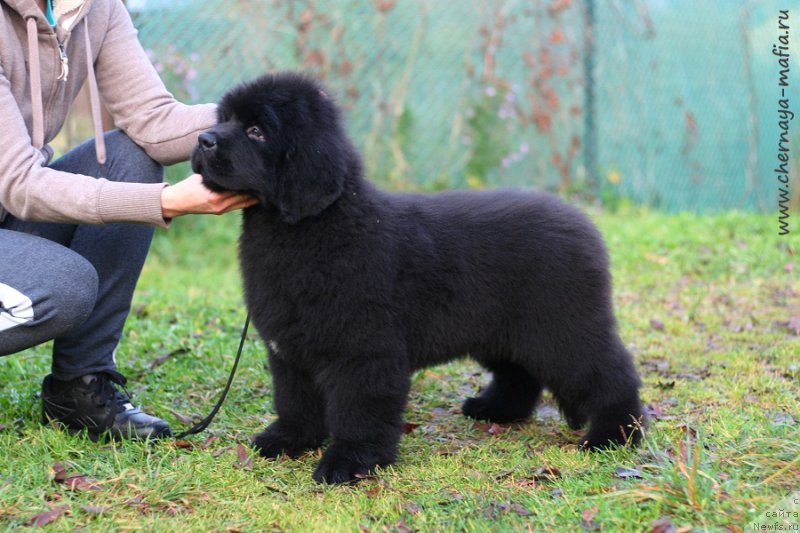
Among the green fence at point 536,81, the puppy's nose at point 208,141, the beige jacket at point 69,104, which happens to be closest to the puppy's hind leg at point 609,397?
the puppy's nose at point 208,141

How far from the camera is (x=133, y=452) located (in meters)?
2.77

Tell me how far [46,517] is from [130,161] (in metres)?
1.30

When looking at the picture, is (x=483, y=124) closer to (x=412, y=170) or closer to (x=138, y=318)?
(x=412, y=170)

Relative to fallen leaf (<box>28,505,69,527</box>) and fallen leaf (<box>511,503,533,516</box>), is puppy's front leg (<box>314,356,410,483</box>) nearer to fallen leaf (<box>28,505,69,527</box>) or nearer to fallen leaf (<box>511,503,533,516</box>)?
fallen leaf (<box>511,503,533,516</box>)

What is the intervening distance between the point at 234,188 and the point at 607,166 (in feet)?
19.6

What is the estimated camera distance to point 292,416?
9.43 feet

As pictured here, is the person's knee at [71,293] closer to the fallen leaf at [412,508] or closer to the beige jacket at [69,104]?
the beige jacket at [69,104]

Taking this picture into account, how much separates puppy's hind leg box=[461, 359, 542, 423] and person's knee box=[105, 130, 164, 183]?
4.64 feet

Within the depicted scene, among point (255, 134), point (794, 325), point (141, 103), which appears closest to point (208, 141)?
point (255, 134)

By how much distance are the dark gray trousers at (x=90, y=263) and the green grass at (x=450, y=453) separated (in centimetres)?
30

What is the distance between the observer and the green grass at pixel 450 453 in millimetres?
2258

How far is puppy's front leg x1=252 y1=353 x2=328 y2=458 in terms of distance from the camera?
284cm

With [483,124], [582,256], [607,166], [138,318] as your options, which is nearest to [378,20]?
[483,124]

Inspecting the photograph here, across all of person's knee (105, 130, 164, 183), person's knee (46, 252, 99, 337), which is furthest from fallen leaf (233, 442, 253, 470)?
person's knee (105, 130, 164, 183)
